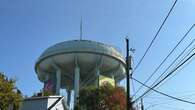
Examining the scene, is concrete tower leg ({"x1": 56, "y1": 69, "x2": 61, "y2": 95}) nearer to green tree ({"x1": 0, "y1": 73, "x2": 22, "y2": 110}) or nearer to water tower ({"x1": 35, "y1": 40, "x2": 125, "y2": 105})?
water tower ({"x1": 35, "y1": 40, "x2": 125, "y2": 105})

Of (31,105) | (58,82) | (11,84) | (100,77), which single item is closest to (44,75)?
(58,82)

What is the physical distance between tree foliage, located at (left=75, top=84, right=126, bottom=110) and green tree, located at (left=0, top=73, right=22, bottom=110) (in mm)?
29638

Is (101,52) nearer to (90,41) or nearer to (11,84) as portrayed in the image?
(90,41)

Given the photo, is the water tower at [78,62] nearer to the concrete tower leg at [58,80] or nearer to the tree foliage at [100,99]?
the concrete tower leg at [58,80]

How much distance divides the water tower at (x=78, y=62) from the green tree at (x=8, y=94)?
39.3 meters

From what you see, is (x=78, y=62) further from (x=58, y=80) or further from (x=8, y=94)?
(x=8, y=94)

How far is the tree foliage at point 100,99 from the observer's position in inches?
2409

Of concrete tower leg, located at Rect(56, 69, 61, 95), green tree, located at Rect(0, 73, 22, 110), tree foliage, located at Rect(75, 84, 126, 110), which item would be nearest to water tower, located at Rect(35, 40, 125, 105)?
concrete tower leg, located at Rect(56, 69, 61, 95)

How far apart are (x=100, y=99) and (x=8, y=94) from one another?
106 feet

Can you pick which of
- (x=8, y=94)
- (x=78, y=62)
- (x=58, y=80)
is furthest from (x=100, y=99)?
(x=8, y=94)

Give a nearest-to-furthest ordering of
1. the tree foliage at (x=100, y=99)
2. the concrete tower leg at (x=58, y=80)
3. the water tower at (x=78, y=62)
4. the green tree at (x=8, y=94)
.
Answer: the green tree at (x=8, y=94), the tree foliage at (x=100, y=99), the water tower at (x=78, y=62), the concrete tower leg at (x=58, y=80)

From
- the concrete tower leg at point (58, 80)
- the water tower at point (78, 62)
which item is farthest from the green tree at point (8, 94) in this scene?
the concrete tower leg at point (58, 80)

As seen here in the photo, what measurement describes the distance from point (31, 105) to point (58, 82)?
34817 millimetres

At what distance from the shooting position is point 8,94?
30.2 meters
